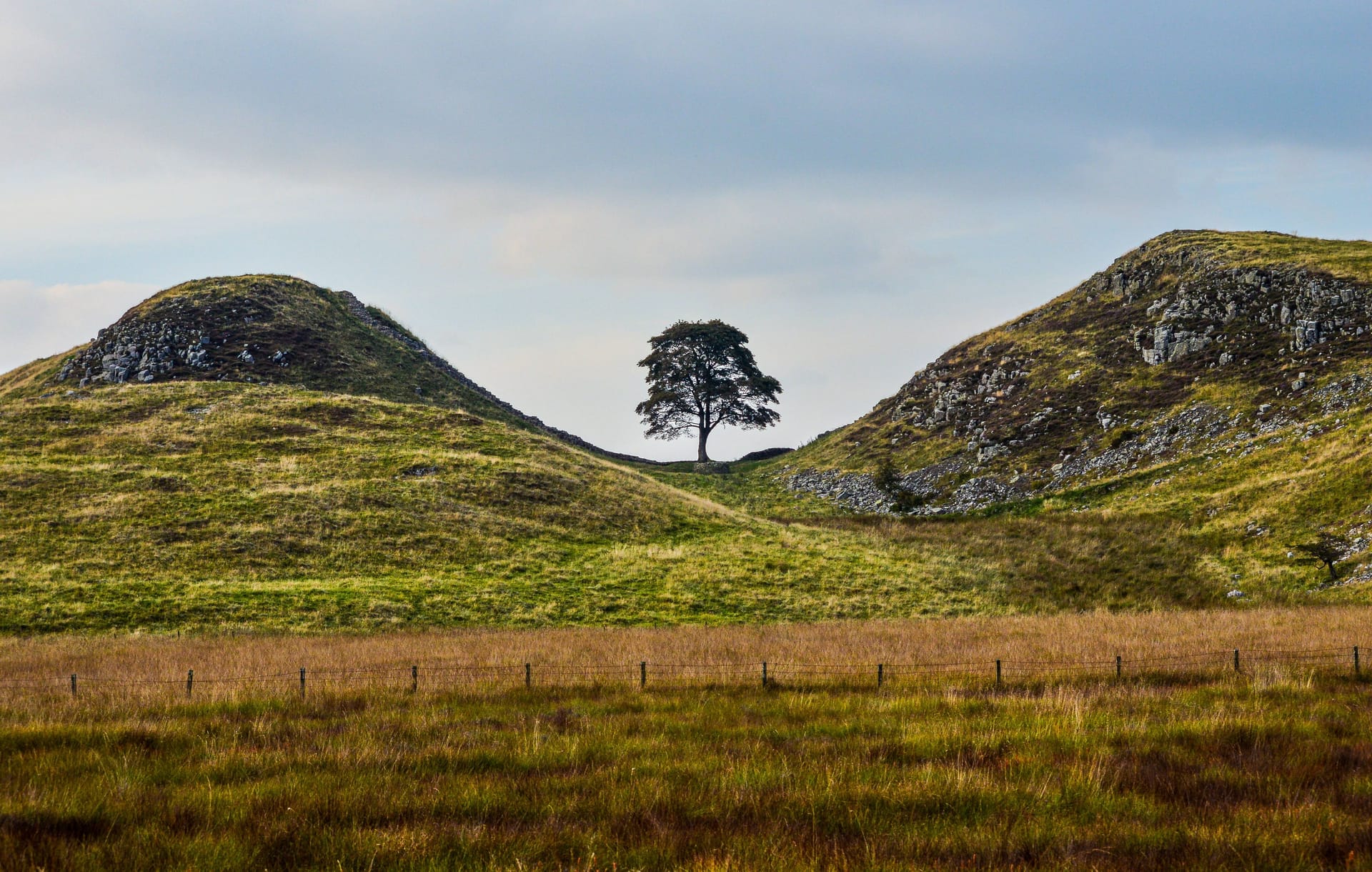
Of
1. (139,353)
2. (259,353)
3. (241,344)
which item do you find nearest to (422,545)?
(259,353)

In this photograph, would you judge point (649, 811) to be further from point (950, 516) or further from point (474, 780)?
point (950, 516)

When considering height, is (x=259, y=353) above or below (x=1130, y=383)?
above

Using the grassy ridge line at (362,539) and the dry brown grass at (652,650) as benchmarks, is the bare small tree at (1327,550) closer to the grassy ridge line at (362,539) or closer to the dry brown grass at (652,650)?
the dry brown grass at (652,650)

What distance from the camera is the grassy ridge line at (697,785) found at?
6.58 metres

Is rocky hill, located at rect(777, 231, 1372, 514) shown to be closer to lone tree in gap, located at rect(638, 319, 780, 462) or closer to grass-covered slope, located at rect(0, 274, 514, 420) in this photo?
lone tree in gap, located at rect(638, 319, 780, 462)

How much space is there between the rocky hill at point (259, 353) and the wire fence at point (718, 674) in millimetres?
60699

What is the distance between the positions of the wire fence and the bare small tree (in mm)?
15716

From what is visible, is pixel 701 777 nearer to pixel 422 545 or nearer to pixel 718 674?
pixel 718 674

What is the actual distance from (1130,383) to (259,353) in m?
77.1

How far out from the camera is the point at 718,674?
17562 millimetres

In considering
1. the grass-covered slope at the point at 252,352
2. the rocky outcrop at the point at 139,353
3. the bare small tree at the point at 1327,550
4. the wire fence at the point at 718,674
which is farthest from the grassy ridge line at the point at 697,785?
the rocky outcrop at the point at 139,353

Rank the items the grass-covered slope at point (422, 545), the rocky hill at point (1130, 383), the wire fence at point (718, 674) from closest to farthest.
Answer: the wire fence at point (718, 674) → the grass-covered slope at point (422, 545) → the rocky hill at point (1130, 383)

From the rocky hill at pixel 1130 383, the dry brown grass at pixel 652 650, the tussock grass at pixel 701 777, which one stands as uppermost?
the rocky hill at pixel 1130 383

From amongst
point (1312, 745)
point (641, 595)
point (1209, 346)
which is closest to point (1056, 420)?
point (1209, 346)
